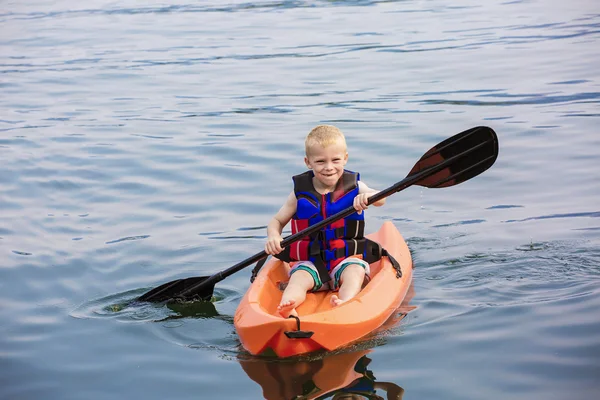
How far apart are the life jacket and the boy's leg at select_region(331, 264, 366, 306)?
4.8 inches

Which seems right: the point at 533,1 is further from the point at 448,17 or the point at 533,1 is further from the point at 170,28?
the point at 170,28

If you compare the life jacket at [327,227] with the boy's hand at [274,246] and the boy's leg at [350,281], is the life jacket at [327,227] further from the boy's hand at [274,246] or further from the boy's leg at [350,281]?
the boy's hand at [274,246]

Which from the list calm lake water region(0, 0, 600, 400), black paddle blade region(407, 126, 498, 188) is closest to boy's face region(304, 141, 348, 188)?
black paddle blade region(407, 126, 498, 188)

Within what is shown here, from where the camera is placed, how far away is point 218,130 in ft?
36.1

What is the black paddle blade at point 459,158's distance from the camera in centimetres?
529

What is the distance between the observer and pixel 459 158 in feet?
17.4

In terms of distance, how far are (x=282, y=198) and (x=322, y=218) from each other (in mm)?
2556

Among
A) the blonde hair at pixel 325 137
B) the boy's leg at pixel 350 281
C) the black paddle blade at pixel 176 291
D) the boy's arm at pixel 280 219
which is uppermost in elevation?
the blonde hair at pixel 325 137

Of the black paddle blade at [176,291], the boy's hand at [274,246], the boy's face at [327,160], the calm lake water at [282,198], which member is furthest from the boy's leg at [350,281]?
the black paddle blade at [176,291]

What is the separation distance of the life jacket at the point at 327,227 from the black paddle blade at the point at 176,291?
0.70 meters

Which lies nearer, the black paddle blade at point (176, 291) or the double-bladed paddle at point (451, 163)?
the double-bladed paddle at point (451, 163)

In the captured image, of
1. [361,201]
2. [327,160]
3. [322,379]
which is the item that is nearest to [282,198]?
[327,160]

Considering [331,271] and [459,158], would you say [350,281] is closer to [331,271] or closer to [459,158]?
[331,271]

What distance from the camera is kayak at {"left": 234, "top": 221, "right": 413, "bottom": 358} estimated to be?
4750mm
